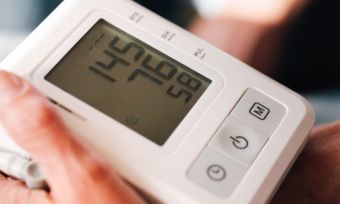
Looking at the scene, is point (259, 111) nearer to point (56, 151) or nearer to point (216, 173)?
point (216, 173)

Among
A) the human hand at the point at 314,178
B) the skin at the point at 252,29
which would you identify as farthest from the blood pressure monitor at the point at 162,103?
the skin at the point at 252,29

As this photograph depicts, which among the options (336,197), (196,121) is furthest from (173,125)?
(336,197)

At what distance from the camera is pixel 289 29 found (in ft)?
3.96

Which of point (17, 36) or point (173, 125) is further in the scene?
point (17, 36)

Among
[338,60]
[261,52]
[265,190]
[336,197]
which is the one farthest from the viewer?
[338,60]

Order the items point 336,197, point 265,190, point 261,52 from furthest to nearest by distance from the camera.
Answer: point 261,52
point 336,197
point 265,190

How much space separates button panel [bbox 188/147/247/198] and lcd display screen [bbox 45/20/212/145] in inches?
A: 1.8

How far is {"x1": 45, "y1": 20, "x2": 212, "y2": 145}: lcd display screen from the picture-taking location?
0.63 meters

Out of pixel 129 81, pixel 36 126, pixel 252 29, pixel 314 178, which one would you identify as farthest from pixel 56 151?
pixel 252 29

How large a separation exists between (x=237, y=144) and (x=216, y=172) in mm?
45

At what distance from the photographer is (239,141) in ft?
2.07

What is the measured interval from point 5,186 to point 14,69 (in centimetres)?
13

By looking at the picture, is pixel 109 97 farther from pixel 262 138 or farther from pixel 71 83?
pixel 262 138

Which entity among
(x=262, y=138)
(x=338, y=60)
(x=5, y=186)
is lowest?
(x=5, y=186)
